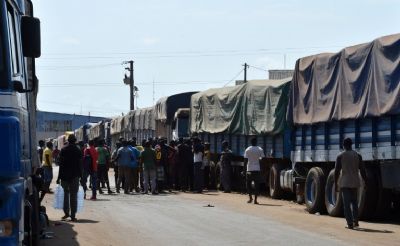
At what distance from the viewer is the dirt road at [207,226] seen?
13.0 metres

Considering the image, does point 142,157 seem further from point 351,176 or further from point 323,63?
point 351,176

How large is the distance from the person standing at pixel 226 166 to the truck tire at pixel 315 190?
25.2 feet

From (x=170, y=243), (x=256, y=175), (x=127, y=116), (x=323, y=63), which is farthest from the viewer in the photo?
(x=127, y=116)

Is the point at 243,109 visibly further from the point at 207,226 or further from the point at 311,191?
the point at 207,226

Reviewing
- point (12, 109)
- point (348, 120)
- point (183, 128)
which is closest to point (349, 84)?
point (348, 120)

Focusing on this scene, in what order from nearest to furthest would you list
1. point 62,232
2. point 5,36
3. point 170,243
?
point 5,36 → point 170,243 → point 62,232

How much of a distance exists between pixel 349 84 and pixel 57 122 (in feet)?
360

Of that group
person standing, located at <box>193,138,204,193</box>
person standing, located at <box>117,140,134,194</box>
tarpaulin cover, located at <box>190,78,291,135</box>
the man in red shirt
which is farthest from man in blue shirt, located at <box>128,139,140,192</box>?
tarpaulin cover, located at <box>190,78,291,135</box>

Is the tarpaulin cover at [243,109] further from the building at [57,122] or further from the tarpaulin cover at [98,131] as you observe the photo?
the building at [57,122]

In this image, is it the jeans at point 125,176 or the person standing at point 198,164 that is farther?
the person standing at point 198,164

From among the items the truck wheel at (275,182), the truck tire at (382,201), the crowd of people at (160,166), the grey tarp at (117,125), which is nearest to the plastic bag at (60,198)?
the crowd of people at (160,166)

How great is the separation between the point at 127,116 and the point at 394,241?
109 ft

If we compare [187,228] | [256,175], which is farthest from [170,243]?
[256,175]

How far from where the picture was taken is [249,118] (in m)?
25.3
